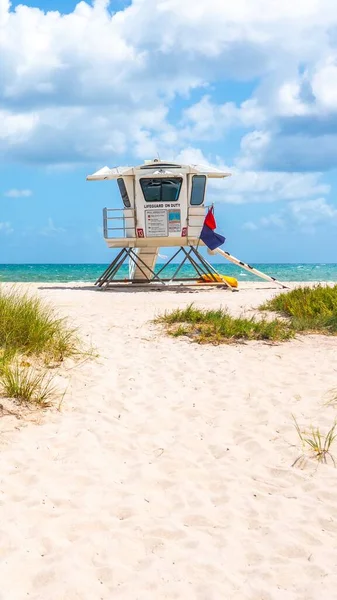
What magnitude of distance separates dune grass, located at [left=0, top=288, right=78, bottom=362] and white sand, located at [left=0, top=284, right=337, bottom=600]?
52 cm

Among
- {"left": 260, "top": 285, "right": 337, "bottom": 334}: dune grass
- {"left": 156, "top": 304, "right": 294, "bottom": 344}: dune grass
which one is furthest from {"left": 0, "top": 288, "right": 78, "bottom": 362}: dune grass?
{"left": 260, "top": 285, "right": 337, "bottom": 334}: dune grass

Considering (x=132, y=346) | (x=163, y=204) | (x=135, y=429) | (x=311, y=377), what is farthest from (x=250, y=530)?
(x=163, y=204)

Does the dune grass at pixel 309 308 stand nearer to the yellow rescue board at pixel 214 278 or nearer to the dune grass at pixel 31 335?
the dune grass at pixel 31 335

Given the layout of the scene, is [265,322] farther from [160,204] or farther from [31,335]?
[160,204]

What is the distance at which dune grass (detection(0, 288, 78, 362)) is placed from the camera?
8.12 metres

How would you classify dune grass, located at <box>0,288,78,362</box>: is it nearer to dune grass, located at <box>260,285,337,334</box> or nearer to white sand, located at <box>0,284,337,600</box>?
white sand, located at <box>0,284,337,600</box>

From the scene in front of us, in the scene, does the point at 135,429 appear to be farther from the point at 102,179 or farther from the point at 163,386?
the point at 102,179

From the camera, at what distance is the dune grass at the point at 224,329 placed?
10.5m

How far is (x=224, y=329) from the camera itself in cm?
1073

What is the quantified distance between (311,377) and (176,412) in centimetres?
239

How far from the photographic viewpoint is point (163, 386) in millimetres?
7703

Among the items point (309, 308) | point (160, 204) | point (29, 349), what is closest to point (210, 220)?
point (160, 204)

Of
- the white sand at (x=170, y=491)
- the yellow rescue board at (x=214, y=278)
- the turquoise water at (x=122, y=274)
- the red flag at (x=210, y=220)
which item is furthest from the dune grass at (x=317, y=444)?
the turquoise water at (x=122, y=274)

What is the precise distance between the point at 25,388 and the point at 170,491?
2.33 meters
